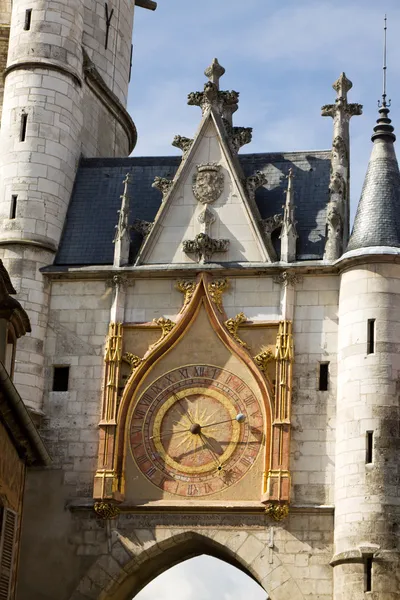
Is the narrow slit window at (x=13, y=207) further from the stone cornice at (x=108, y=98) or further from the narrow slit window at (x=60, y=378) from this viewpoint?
the stone cornice at (x=108, y=98)

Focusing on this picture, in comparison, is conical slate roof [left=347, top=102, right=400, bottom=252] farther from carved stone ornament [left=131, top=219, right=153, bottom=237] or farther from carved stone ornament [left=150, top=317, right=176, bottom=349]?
carved stone ornament [left=131, top=219, right=153, bottom=237]

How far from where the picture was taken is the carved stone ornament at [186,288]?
1259 inches

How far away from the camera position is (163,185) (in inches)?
1307

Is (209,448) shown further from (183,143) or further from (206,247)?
(183,143)

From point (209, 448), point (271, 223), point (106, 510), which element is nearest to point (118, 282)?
point (271, 223)

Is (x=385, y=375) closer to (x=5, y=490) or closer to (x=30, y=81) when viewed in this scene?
(x=5, y=490)

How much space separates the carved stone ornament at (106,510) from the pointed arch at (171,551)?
0.29m

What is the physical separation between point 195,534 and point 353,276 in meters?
5.12

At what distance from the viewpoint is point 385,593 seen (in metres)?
28.9

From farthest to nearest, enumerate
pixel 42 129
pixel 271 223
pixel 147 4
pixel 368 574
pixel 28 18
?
pixel 147 4, pixel 28 18, pixel 42 129, pixel 271 223, pixel 368 574

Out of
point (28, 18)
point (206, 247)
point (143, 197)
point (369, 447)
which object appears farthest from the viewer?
point (28, 18)

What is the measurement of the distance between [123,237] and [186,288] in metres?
1.57

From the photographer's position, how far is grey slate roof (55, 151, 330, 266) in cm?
3278

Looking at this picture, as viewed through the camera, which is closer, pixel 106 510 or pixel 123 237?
pixel 106 510
